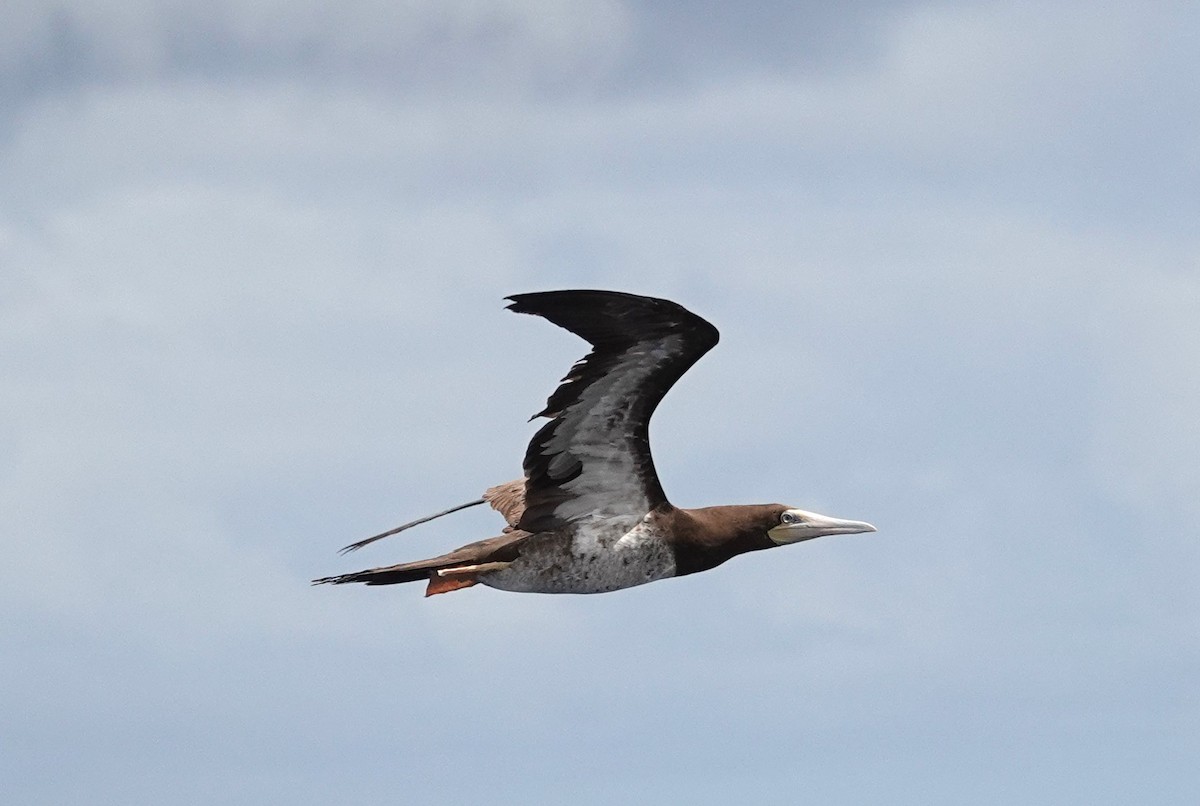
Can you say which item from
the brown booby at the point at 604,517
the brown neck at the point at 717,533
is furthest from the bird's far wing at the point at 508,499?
the brown neck at the point at 717,533

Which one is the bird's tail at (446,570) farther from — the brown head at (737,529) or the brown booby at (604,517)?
the brown head at (737,529)

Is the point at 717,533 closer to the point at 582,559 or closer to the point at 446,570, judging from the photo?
the point at 582,559

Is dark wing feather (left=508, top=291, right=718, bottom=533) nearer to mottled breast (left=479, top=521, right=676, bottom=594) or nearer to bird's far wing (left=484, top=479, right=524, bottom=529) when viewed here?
mottled breast (left=479, top=521, right=676, bottom=594)

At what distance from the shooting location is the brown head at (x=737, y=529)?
19859mm

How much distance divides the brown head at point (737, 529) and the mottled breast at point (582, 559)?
0.80 ft

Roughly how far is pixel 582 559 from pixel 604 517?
1.57ft

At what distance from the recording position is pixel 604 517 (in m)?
19.6

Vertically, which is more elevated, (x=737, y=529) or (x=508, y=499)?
(x=508, y=499)

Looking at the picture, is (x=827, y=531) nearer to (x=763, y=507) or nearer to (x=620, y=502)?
(x=763, y=507)

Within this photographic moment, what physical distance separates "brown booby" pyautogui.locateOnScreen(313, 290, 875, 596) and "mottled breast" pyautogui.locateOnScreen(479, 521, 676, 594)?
0.03 ft

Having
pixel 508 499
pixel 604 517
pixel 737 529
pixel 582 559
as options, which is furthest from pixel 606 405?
pixel 508 499

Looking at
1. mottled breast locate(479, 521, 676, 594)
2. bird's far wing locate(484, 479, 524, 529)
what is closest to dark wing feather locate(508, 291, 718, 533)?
mottled breast locate(479, 521, 676, 594)

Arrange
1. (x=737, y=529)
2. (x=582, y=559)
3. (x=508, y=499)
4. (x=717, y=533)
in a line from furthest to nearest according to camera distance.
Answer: (x=508, y=499) → (x=737, y=529) → (x=717, y=533) → (x=582, y=559)

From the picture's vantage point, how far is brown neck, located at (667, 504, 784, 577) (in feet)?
65.1
